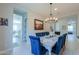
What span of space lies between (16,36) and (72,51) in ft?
4.74

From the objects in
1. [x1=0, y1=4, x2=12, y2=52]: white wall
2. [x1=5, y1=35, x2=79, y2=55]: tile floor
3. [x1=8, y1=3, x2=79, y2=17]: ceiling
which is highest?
[x1=8, y1=3, x2=79, y2=17]: ceiling

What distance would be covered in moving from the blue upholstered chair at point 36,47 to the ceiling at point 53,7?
2.14 ft

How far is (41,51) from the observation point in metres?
2.77

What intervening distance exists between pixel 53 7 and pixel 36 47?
3.61 feet

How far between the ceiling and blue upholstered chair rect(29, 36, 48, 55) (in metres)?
0.65

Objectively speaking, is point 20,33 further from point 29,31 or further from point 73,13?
point 73,13

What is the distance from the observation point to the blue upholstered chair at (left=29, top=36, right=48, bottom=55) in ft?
9.03

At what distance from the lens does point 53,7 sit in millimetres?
2705

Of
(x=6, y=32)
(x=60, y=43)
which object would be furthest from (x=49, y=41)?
(x=6, y=32)

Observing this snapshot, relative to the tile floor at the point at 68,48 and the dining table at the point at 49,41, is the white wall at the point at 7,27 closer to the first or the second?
the tile floor at the point at 68,48

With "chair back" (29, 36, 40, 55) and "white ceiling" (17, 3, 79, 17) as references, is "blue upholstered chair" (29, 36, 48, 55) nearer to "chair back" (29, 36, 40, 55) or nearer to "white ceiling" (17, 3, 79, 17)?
"chair back" (29, 36, 40, 55)

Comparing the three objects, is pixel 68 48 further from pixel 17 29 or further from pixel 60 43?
pixel 17 29

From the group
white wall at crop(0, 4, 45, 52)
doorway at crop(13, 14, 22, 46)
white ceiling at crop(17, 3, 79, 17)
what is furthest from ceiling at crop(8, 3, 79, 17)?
doorway at crop(13, 14, 22, 46)
